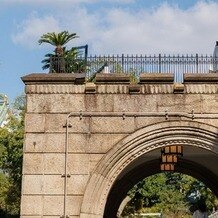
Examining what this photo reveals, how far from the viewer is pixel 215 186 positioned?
50.1 ft

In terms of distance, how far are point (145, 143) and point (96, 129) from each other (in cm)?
96

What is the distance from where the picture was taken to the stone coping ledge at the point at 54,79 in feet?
36.4

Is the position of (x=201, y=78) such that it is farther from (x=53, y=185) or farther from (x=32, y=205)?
(x=32, y=205)

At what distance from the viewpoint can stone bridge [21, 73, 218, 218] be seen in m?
10.7

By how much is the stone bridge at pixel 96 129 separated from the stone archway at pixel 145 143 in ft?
0.06

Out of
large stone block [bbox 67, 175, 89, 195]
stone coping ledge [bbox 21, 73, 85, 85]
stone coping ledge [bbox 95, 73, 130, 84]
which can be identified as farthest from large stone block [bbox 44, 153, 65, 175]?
stone coping ledge [bbox 95, 73, 130, 84]

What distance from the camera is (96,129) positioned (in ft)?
36.0

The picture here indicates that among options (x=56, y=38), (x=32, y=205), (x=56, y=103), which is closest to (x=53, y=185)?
(x=32, y=205)

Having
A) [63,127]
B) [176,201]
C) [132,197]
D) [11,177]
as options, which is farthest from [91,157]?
[176,201]

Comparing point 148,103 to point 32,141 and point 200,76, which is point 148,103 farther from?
point 32,141

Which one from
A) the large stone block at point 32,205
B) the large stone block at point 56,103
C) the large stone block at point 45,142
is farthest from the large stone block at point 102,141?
the large stone block at point 32,205

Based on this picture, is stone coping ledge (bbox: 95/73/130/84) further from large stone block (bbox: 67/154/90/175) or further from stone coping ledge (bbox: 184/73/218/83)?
large stone block (bbox: 67/154/90/175)

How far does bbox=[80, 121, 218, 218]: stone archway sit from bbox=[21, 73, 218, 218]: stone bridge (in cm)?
2

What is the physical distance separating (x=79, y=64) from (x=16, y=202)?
85.2 feet
